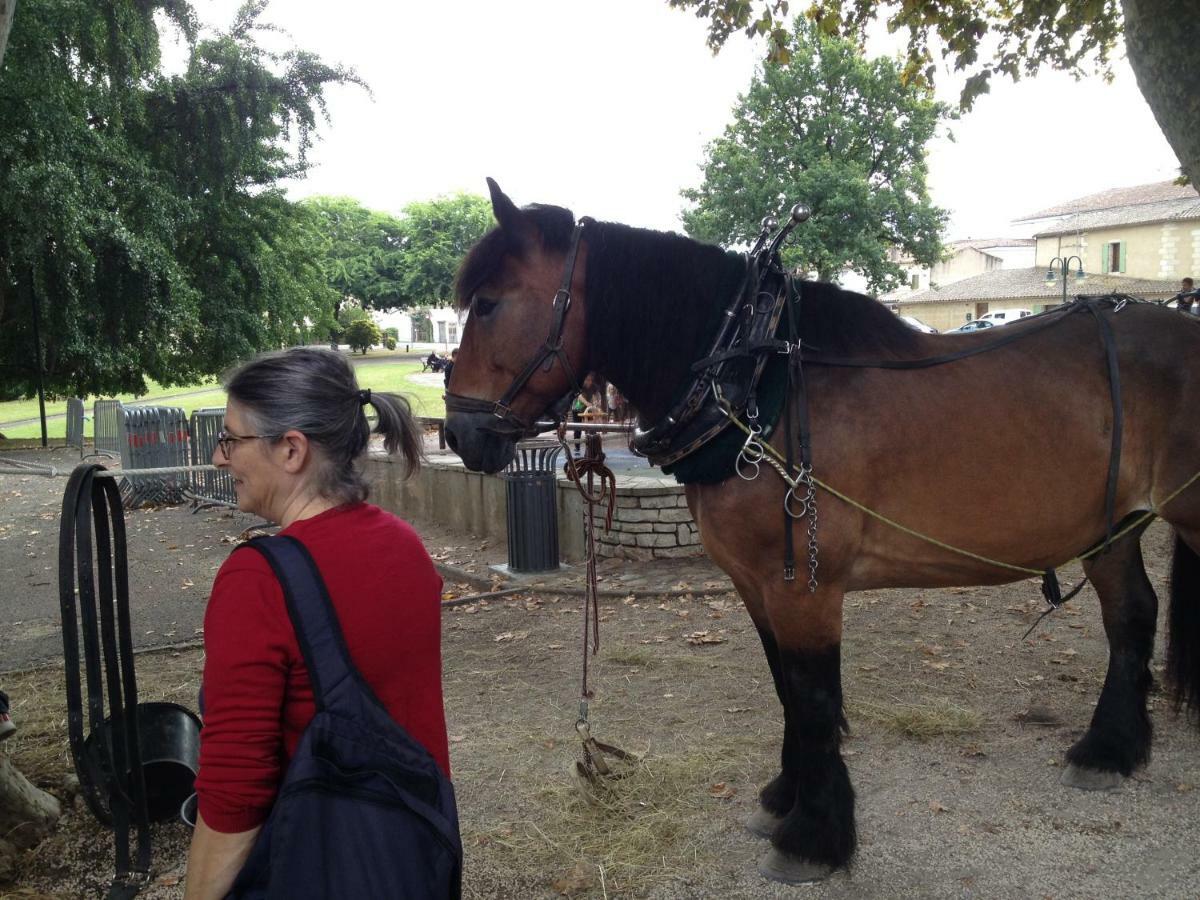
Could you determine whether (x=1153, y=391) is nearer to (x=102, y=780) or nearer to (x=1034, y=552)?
(x=1034, y=552)

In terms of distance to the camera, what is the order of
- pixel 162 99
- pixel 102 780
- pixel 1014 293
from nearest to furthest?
pixel 102 780, pixel 162 99, pixel 1014 293

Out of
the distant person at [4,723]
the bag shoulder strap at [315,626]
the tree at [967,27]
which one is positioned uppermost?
the tree at [967,27]

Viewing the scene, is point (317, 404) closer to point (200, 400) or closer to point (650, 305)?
point (650, 305)

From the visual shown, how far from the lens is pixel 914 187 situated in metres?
41.7

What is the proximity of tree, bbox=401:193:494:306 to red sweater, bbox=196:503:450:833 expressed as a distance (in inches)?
2351

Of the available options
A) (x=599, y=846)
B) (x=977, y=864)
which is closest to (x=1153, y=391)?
(x=977, y=864)

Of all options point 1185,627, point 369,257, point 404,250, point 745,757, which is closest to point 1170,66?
point 1185,627

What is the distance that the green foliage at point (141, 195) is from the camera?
17.4 metres

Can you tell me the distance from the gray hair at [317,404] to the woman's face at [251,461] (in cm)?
2

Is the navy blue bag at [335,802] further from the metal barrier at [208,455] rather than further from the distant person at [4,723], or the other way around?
the metal barrier at [208,455]

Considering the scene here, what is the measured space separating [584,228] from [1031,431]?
1762mm

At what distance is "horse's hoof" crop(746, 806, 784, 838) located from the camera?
3453mm

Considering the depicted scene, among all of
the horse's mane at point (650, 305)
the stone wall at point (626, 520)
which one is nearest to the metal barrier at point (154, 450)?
the stone wall at point (626, 520)

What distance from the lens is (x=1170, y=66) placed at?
4.55 metres
